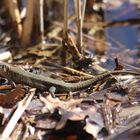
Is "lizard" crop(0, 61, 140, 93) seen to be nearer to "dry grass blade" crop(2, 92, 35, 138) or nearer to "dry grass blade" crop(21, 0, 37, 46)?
"dry grass blade" crop(2, 92, 35, 138)

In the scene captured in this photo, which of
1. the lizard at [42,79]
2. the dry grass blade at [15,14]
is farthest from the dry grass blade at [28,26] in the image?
the lizard at [42,79]

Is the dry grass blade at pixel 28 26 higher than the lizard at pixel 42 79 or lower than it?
higher

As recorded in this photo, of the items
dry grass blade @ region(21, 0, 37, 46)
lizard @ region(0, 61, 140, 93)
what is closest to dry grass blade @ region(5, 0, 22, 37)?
dry grass blade @ region(21, 0, 37, 46)

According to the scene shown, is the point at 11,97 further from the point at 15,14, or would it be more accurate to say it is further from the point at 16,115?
the point at 15,14

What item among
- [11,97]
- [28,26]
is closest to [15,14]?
[28,26]

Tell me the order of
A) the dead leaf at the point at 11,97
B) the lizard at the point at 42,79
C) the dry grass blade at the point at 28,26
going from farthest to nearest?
1. the dry grass blade at the point at 28,26
2. the lizard at the point at 42,79
3. the dead leaf at the point at 11,97

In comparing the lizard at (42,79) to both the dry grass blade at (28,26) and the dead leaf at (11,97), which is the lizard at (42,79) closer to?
the dead leaf at (11,97)

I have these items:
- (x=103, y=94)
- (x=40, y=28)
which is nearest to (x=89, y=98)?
(x=103, y=94)
